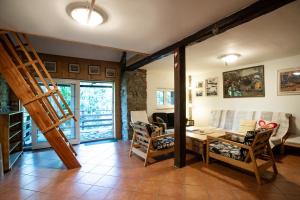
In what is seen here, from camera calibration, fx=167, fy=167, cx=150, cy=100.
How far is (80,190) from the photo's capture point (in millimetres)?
2348

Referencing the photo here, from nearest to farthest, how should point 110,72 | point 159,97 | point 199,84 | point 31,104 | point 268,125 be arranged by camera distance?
point 31,104
point 268,125
point 110,72
point 159,97
point 199,84

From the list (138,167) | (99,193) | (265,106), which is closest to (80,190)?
(99,193)

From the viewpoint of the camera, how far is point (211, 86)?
5984 millimetres

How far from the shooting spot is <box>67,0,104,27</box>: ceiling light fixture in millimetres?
1928

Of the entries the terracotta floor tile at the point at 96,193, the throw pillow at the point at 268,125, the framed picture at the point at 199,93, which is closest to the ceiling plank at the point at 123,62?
the framed picture at the point at 199,93

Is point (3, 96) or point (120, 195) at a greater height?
point (3, 96)

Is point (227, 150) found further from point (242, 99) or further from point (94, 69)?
point (94, 69)

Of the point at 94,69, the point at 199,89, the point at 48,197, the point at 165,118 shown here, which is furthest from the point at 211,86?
the point at 48,197

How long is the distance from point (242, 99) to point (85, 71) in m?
4.79

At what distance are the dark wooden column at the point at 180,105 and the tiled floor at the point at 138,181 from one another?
0.32 meters

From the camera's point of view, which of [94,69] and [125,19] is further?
[94,69]

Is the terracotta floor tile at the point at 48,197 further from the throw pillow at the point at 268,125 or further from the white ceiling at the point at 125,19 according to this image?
the throw pillow at the point at 268,125

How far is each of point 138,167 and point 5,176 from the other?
223cm

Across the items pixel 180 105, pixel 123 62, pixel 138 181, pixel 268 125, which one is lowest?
pixel 138 181
